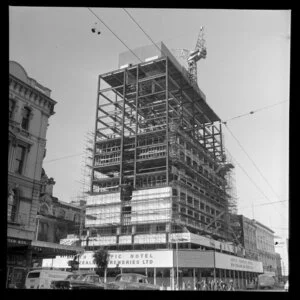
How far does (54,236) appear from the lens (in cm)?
4609

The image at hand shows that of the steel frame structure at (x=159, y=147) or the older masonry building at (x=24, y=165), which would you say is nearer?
the older masonry building at (x=24, y=165)

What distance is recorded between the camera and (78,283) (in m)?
14.5

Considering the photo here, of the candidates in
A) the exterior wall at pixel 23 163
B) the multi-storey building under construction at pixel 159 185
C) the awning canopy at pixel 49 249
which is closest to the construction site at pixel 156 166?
the multi-storey building under construction at pixel 159 185

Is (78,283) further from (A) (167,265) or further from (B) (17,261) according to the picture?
(A) (167,265)

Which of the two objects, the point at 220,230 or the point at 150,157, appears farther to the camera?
the point at 220,230

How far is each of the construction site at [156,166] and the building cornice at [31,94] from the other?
29.3 meters

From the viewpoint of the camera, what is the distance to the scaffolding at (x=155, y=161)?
5081 cm

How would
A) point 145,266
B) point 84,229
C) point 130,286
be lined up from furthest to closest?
point 84,229, point 145,266, point 130,286

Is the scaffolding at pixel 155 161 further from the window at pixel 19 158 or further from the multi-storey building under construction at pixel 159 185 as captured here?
the window at pixel 19 158

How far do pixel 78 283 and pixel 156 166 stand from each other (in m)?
42.0

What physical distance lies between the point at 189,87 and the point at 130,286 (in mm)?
50379

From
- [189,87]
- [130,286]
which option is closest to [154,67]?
[189,87]

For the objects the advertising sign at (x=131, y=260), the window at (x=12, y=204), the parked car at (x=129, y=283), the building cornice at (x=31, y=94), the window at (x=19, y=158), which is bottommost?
the advertising sign at (x=131, y=260)
